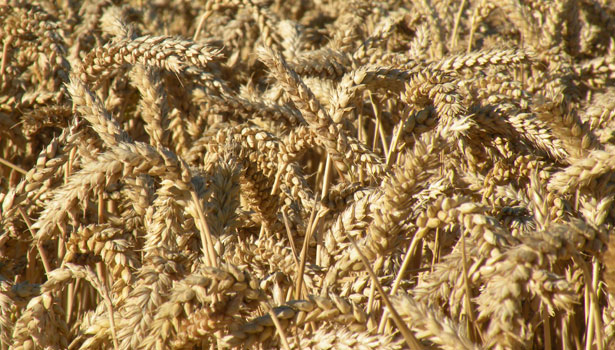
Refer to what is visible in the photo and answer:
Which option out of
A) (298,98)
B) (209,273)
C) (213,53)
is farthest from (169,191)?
(213,53)

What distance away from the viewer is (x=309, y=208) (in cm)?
173

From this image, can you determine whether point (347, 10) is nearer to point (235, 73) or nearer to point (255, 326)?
point (235, 73)

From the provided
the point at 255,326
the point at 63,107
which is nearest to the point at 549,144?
the point at 255,326

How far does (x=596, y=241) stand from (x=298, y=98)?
0.76m

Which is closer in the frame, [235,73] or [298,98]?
[298,98]

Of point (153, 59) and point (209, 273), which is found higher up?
point (153, 59)

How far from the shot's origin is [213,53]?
1687 millimetres

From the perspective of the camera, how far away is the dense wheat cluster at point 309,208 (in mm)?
1125

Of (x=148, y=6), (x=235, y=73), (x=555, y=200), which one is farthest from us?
(x=148, y=6)

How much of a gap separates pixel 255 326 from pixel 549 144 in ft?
3.12

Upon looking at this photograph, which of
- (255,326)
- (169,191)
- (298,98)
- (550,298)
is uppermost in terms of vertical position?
(298,98)

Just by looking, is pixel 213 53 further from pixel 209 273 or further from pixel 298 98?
pixel 209 273

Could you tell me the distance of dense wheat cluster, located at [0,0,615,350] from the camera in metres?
1.12

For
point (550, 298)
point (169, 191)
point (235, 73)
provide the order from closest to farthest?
point (550, 298) < point (169, 191) < point (235, 73)
